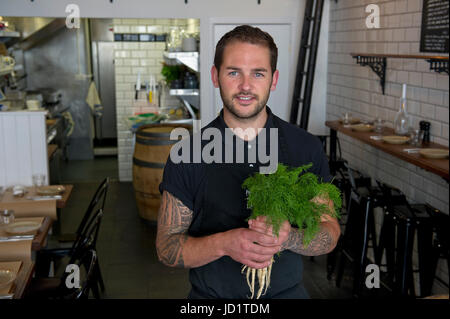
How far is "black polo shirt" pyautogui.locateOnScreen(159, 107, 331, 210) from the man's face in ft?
0.32

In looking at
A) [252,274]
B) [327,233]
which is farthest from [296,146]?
[252,274]

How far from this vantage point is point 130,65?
806 cm

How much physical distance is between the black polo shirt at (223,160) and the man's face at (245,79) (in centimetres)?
10

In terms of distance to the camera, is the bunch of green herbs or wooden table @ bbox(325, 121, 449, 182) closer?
the bunch of green herbs

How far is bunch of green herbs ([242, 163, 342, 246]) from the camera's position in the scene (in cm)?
167

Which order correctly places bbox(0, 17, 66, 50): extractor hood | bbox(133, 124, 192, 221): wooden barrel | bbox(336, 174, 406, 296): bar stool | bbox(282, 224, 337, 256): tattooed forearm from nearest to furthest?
bbox(282, 224, 337, 256): tattooed forearm < bbox(336, 174, 406, 296): bar stool < bbox(133, 124, 192, 221): wooden barrel < bbox(0, 17, 66, 50): extractor hood

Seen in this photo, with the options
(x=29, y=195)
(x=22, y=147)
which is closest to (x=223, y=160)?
(x=29, y=195)

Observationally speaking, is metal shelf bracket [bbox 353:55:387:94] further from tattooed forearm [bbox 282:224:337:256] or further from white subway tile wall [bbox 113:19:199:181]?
white subway tile wall [bbox 113:19:199:181]

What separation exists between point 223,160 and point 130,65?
641 centimetres

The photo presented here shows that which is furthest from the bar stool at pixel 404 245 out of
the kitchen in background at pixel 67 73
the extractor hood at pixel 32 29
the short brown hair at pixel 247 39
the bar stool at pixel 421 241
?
the kitchen in background at pixel 67 73

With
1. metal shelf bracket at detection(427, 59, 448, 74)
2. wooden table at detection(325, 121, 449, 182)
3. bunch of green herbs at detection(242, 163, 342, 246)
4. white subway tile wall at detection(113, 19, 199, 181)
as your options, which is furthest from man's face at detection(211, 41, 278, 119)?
white subway tile wall at detection(113, 19, 199, 181)

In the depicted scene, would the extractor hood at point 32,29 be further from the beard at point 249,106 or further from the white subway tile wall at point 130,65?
the beard at point 249,106

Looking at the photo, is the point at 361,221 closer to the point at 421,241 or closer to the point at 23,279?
the point at 421,241

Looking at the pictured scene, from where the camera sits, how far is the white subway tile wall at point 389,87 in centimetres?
413
